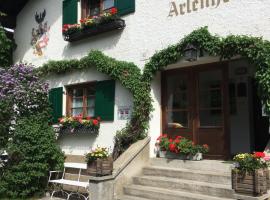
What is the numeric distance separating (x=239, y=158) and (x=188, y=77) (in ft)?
9.70

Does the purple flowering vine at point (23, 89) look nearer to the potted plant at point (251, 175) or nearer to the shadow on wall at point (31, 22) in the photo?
the shadow on wall at point (31, 22)

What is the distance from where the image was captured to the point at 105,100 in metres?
9.34

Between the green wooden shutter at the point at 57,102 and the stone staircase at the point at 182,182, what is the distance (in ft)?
12.0

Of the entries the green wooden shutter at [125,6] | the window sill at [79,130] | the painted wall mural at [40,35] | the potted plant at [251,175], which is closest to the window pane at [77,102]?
the window sill at [79,130]

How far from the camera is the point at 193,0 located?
25.7ft

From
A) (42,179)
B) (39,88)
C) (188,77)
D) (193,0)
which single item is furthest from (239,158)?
(39,88)

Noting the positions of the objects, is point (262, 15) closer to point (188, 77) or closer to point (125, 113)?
point (188, 77)

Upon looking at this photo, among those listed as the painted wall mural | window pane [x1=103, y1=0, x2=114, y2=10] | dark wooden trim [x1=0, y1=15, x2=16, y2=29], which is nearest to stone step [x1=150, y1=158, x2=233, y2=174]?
window pane [x1=103, y1=0, x2=114, y2=10]

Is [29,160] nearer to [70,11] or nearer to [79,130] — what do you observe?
[79,130]

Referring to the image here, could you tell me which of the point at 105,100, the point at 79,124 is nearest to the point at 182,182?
the point at 105,100

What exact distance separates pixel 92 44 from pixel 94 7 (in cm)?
107

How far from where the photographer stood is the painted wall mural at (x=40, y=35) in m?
11.6

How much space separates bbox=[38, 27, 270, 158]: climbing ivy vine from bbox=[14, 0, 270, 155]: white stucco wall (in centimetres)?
24

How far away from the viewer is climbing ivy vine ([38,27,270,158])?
6430 mm
